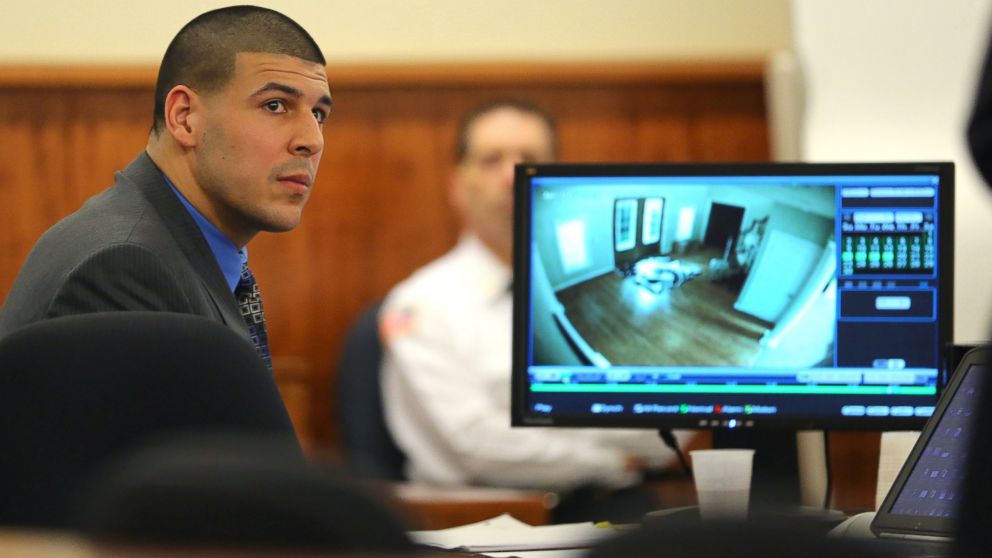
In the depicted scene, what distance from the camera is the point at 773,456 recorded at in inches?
79.1

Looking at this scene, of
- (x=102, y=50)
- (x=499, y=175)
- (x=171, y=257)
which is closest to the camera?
(x=171, y=257)

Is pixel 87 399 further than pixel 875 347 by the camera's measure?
No

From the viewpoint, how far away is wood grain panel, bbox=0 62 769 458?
3908 millimetres

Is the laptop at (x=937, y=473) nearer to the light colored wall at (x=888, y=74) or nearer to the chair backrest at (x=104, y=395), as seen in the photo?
the light colored wall at (x=888, y=74)

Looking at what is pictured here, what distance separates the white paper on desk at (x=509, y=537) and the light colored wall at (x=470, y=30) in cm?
214

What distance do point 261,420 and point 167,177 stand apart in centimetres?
89

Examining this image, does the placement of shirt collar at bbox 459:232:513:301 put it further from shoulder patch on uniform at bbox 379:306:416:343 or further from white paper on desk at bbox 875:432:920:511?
white paper on desk at bbox 875:432:920:511

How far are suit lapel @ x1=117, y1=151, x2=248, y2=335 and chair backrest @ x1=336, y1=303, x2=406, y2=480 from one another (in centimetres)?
120

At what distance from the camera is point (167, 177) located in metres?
1.92

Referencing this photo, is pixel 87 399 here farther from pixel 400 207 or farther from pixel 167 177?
pixel 400 207

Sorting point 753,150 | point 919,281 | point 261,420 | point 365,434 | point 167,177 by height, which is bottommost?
point 365,434

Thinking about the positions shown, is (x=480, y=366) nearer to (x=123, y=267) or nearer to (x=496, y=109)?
(x=496, y=109)

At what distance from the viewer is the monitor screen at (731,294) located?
191 cm

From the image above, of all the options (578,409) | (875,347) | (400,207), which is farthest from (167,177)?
(400,207)
